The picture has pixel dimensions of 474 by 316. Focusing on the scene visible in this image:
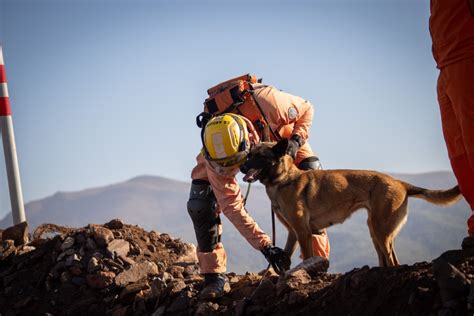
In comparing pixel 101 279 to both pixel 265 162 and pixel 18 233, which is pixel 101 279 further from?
pixel 265 162

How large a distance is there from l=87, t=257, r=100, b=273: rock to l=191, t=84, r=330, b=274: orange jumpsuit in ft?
5.48

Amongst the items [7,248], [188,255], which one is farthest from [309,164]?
[7,248]

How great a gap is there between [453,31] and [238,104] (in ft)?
8.77

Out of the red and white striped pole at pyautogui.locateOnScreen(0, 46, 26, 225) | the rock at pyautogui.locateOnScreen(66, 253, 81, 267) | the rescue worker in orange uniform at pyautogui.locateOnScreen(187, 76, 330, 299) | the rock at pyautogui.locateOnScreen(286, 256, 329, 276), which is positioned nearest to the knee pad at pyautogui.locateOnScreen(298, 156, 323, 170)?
the rescue worker in orange uniform at pyautogui.locateOnScreen(187, 76, 330, 299)

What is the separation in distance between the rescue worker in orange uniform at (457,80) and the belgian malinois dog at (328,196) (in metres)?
1.25

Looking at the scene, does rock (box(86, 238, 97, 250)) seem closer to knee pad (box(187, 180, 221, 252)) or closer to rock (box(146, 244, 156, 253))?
rock (box(146, 244, 156, 253))

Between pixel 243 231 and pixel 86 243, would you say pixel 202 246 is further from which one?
pixel 86 243

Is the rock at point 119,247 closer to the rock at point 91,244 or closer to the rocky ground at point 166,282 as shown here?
the rocky ground at point 166,282

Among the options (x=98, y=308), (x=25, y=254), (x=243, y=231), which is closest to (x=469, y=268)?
(x=243, y=231)

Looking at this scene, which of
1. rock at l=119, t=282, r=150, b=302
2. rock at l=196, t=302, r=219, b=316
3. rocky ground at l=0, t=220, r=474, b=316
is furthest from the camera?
rock at l=119, t=282, r=150, b=302

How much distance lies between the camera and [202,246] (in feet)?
22.4

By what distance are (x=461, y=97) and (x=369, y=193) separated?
6.52ft

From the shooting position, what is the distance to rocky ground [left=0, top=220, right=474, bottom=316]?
4266 millimetres

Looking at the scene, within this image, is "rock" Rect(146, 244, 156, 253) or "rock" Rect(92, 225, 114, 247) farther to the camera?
"rock" Rect(146, 244, 156, 253)
